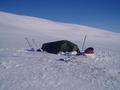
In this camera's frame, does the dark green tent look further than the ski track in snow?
Yes

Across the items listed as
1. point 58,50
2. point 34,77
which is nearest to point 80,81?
point 34,77

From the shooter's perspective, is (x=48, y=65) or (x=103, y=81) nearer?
(x=103, y=81)

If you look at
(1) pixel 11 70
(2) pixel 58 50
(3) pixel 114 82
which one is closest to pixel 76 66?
(3) pixel 114 82

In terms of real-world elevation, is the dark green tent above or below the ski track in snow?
above

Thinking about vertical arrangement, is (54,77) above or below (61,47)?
below

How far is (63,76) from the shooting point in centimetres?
916

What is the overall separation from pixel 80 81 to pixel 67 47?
26.5 feet

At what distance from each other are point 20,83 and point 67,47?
8.85m

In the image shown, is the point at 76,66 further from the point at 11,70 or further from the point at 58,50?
the point at 58,50

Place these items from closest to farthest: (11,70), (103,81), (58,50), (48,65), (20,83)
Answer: (20,83) < (103,81) < (11,70) < (48,65) < (58,50)

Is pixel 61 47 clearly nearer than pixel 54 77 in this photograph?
No

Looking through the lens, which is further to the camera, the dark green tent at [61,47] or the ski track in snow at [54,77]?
the dark green tent at [61,47]

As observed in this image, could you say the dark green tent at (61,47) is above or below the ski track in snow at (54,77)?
above

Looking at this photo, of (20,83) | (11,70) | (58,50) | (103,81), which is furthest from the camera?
(58,50)
